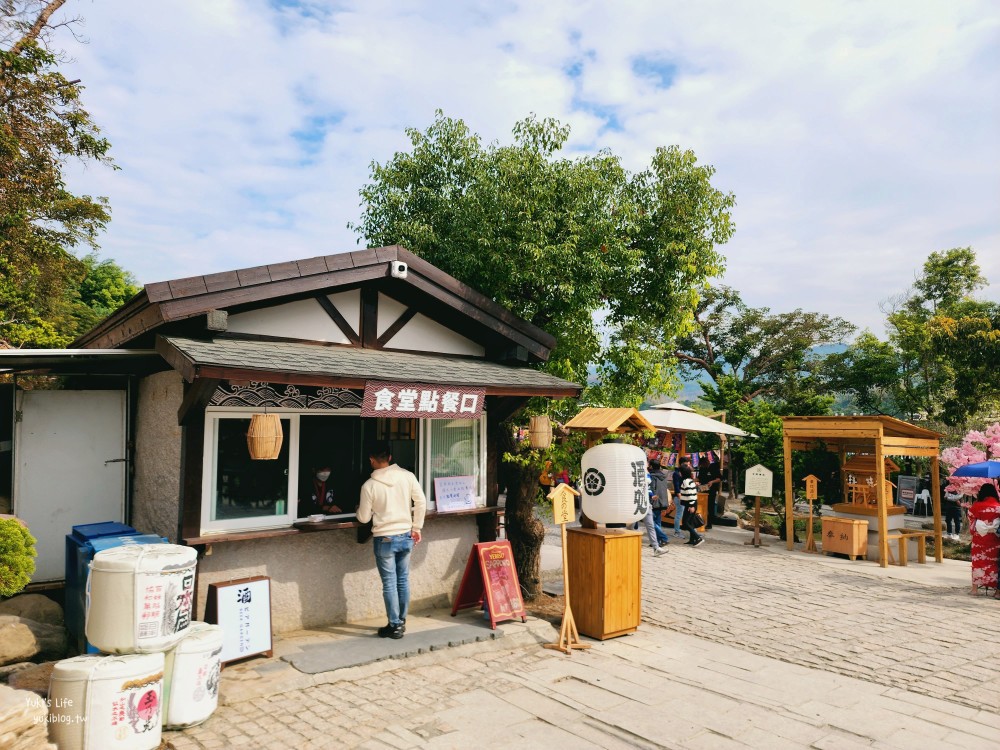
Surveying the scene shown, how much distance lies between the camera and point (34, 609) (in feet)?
22.0

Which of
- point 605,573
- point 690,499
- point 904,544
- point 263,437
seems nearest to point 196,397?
point 263,437

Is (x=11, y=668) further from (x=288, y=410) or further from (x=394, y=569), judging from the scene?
(x=394, y=569)

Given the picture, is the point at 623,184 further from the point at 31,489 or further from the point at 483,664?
the point at 31,489

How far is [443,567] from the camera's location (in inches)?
331

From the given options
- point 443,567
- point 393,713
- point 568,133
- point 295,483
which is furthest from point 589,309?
point 393,713

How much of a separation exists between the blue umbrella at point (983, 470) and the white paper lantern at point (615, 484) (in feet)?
20.9

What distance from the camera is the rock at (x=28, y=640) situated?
5.79 m

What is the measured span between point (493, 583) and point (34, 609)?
4895 millimetres

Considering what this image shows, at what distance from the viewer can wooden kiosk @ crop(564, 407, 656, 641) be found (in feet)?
25.0

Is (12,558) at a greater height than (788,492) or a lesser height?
greater

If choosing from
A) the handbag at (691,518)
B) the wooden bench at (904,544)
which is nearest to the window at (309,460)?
the handbag at (691,518)

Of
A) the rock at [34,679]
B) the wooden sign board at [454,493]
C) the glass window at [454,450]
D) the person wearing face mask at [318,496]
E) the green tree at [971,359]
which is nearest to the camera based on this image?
the rock at [34,679]

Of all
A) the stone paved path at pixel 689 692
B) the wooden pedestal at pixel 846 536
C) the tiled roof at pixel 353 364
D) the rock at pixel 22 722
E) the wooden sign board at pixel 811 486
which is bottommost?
the stone paved path at pixel 689 692

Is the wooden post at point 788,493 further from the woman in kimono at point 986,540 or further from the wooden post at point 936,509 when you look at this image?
the woman in kimono at point 986,540
